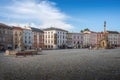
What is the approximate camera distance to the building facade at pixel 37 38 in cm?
10019

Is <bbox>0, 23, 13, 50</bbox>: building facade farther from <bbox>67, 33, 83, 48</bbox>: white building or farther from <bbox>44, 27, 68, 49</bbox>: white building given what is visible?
<bbox>67, 33, 83, 48</bbox>: white building

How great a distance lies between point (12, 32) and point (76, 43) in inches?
2013

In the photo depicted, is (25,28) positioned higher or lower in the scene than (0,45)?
higher

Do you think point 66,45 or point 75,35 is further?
point 75,35

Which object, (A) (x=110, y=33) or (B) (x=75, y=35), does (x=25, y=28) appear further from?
(A) (x=110, y=33)

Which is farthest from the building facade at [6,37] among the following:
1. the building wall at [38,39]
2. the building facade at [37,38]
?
the building wall at [38,39]

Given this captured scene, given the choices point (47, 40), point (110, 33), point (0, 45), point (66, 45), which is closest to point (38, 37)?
point (47, 40)

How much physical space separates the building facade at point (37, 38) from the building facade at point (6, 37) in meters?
16.2

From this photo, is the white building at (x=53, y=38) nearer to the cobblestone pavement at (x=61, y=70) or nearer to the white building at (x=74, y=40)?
the white building at (x=74, y=40)

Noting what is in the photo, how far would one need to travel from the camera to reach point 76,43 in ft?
415

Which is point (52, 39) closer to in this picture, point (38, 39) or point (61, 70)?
point (38, 39)

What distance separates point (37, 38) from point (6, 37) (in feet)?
77.9

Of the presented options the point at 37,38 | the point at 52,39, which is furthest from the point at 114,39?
the point at 37,38

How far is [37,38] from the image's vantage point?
338 feet
